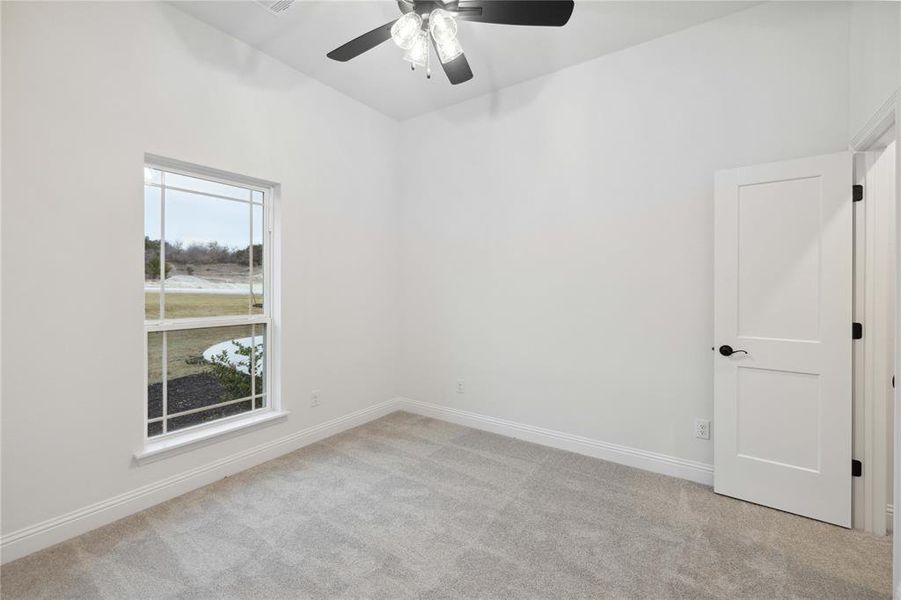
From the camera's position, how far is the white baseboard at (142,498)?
6.19 ft

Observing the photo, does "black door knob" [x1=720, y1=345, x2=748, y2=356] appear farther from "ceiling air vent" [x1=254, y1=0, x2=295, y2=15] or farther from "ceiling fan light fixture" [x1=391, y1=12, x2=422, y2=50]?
"ceiling air vent" [x1=254, y1=0, x2=295, y2=15]

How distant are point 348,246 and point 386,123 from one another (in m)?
1.38

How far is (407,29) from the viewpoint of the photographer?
1920 mm

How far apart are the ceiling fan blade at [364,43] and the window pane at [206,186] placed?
4.15 ft

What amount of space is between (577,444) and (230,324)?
109 inches

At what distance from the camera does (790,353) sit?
225 centimetres

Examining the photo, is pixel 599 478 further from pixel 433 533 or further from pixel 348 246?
pixel 348 246

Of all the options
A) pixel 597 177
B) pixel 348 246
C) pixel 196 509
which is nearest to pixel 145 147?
pixel 348 246

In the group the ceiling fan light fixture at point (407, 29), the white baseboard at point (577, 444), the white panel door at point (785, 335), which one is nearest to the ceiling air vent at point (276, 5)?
the ceiling fan light fixture at point (407, 29)

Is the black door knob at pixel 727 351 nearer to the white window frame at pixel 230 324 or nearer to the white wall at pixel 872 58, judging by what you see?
the white wall at pixel 872 58

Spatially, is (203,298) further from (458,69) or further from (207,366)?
(458,69)

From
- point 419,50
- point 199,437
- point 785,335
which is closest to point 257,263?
point 199,437

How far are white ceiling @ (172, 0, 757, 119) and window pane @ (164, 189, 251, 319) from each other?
1.19 m

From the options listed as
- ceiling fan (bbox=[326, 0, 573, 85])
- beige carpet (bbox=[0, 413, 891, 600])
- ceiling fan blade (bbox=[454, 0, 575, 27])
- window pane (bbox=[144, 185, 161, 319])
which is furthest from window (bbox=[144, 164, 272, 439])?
ceiling fan blade (bbox=[454, 0, 575, 27])
